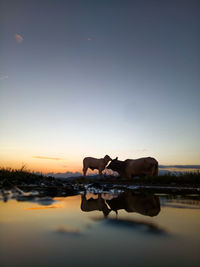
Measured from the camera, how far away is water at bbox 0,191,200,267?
61.3 inches

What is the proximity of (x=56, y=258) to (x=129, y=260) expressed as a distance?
0.58 meters

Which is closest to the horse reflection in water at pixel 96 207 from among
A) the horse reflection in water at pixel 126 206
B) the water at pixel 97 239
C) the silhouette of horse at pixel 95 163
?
the horse reflection in water at pixel 126 206

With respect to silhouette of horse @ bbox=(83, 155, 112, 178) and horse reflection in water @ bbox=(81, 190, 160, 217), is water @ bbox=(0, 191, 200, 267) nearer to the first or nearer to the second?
horse reflection in water @ bbox=(81, 190, 160, 217)

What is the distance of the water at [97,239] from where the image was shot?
61.3 inches

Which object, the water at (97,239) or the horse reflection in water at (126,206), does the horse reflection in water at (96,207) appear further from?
the water at (97,239)

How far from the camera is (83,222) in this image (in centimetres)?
277

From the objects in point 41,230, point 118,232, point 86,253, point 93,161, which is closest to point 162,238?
point 118,232

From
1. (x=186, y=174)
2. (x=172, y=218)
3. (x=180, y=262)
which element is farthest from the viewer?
(x=186, y=174)

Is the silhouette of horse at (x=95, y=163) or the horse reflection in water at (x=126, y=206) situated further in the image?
the silhouette of horse at (x=95, y=163)

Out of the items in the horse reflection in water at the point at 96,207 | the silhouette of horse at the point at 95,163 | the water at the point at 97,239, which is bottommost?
Result: the horse reflection in water at the point at 96,207

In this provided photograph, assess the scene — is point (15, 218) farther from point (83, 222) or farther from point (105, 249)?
point (105, 249)

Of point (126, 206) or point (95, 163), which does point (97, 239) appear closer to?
→ point (126, 206)

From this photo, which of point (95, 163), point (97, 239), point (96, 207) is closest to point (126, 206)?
point (96, 207)

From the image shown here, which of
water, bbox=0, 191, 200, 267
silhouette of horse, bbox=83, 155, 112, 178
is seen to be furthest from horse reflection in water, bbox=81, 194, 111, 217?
silhouette of horse, bbox=83, 155, 112, 178
